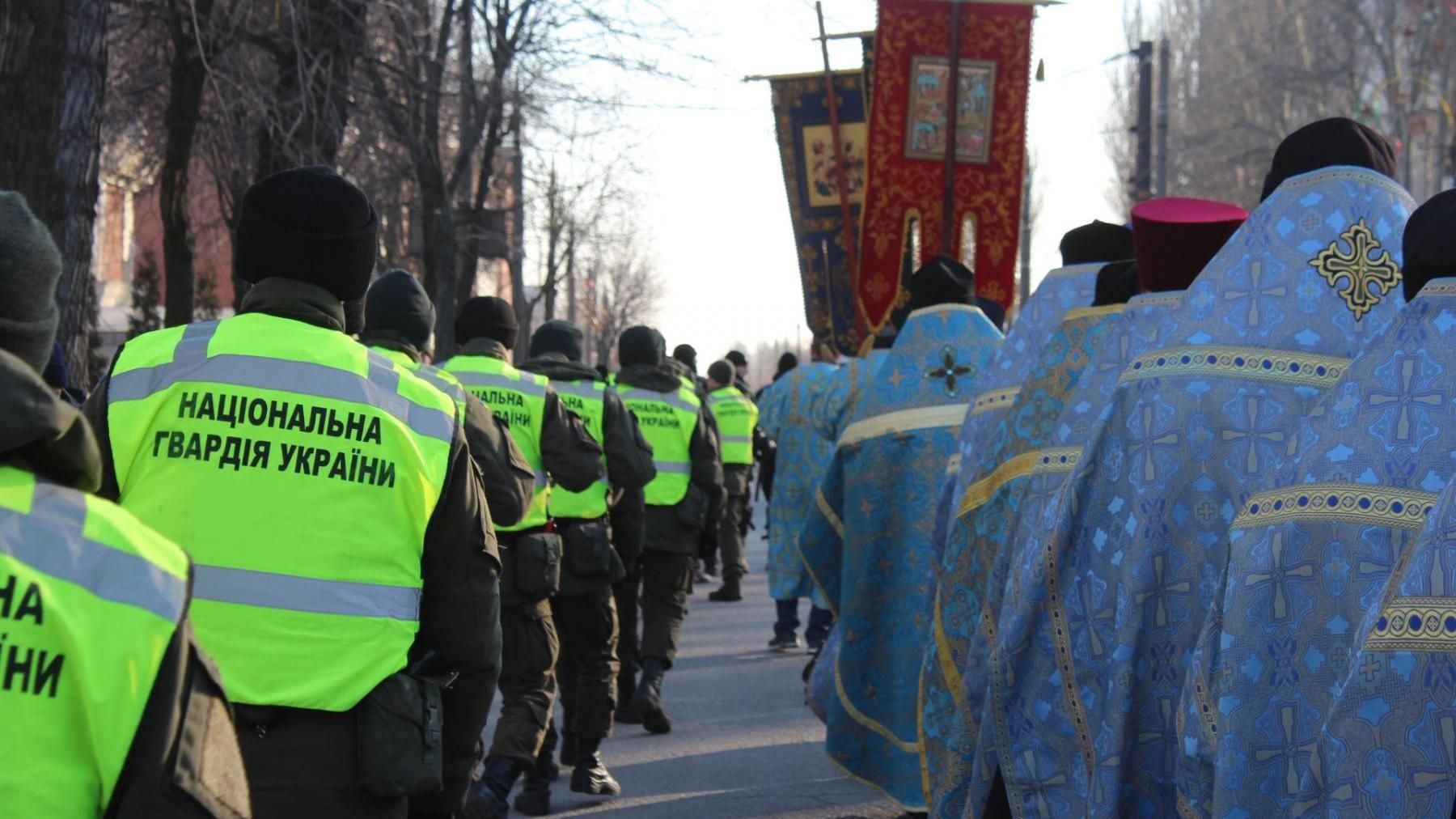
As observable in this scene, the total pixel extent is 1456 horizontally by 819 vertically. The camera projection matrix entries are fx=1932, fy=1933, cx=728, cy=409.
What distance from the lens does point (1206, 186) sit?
6788cm

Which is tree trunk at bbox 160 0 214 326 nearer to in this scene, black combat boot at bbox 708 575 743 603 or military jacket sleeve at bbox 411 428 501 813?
black combat boot at bbox 708 575 743 603

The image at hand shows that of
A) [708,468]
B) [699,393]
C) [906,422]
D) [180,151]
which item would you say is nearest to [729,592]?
[699,393]

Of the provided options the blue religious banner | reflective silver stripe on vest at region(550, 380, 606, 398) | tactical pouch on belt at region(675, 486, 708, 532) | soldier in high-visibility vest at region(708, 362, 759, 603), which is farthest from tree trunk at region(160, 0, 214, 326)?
the blue religious banner

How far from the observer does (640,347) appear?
10922 millimetres

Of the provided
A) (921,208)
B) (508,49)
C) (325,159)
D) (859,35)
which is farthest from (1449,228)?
(508,49)

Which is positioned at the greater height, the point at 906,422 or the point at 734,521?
the point at 906,422

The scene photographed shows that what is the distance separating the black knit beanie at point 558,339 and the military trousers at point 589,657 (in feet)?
3.98

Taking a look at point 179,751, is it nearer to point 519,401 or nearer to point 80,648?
point 80,648

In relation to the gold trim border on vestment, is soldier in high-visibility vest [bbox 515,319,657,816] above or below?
below

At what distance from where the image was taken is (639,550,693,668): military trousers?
33.8ft

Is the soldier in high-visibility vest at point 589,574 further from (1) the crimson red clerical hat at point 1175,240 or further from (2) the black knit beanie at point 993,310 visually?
(1) the crimson red clerical hat at point 1175,240

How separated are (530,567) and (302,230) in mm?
3867

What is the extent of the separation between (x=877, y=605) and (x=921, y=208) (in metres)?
3.75

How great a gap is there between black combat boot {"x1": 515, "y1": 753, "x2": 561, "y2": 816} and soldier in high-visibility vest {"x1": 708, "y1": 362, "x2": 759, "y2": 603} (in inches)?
316
